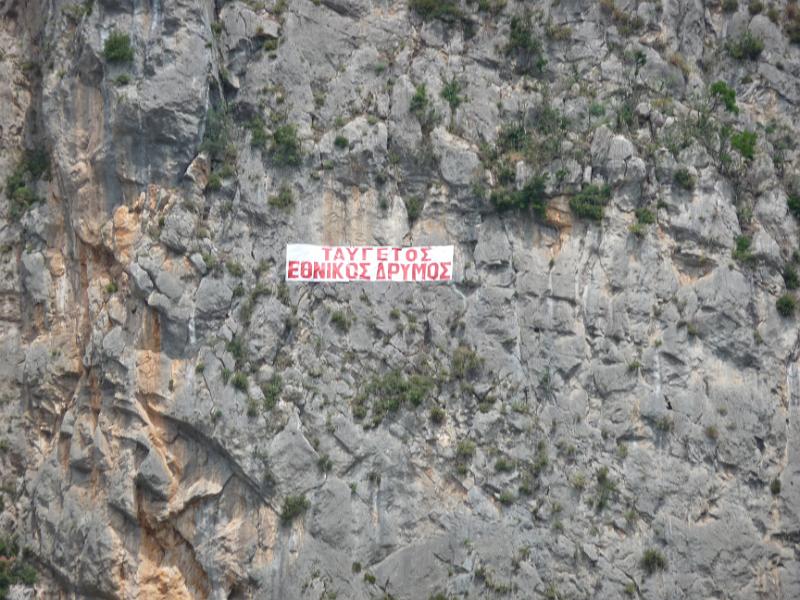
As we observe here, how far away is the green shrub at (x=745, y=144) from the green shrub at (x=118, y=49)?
12886 millimetres

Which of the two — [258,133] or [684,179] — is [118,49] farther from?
[684,179]

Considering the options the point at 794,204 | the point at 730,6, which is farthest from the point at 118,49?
the point at 794,204

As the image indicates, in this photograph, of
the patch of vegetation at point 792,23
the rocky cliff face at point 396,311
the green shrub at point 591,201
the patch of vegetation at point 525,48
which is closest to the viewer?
the rocky cliff face at point 396,311

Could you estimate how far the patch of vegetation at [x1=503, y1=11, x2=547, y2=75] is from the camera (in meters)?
24.2

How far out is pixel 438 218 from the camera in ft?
75.6

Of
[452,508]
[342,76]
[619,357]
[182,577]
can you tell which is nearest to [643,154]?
[619,357]

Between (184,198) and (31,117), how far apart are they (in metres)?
4.85

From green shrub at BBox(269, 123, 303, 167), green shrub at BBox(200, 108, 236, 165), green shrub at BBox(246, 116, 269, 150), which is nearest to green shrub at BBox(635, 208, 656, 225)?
green shrub at BBox(269, 123, 303, 167)

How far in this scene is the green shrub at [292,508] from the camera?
21.0 meters

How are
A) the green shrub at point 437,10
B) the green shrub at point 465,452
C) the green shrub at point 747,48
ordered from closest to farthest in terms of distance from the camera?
the green shrub at point 465,452
the green shrub at point 437,10
the green shrub at point 747,48

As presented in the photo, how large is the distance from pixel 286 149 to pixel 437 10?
4.83 metres

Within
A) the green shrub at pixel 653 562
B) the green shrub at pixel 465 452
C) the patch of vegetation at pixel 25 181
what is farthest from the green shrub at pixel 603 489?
the patch of vegetation at pixel 25 181

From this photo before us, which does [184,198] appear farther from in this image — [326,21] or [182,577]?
[182,577]

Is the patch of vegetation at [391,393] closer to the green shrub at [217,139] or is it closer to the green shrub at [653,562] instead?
the green shrub at [653,562]
